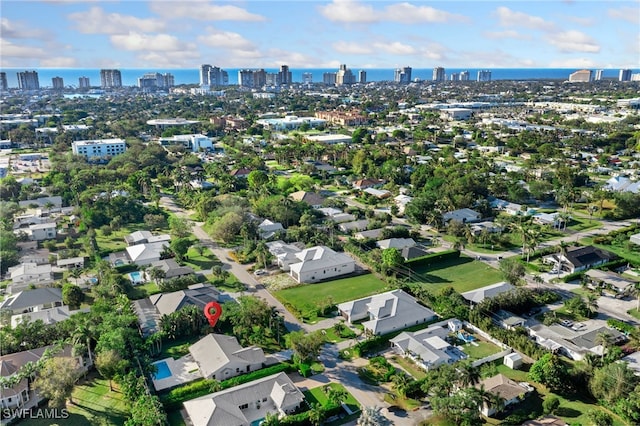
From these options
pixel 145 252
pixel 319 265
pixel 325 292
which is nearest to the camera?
pixel 325 292

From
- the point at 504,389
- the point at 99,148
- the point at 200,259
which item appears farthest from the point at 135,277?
the point at 99,148

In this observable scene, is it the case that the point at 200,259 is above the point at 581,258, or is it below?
below

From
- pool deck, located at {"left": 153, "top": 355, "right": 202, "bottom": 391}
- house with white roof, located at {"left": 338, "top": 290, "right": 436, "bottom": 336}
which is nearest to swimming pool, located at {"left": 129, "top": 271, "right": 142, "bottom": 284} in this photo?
pool deck, located at {"left": 153, "top": 355, "right": 202, "bottom": 391}

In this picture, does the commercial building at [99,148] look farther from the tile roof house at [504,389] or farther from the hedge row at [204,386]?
the tile roof house at [504,389]

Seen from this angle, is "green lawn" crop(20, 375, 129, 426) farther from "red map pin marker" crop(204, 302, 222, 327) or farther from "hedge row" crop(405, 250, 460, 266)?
"hedge row" crop(405, 250, 460, 266)

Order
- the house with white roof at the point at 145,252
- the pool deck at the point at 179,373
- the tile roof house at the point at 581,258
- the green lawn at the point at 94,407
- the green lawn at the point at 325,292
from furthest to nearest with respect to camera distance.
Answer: the house with white roof at the point at 145,252
the tile roof house at the point at 581,258
the green lawn at the point at 325,292
the pool deck at the point at 179,373
the green lawn at the point at 94,407

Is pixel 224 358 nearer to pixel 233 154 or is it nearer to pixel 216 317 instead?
pixel 216 317

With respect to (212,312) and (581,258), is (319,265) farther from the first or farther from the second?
(581,258)

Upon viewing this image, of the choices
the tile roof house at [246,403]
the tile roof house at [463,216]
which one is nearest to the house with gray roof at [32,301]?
the tile roof house at [246,403]
